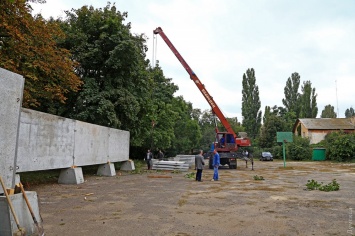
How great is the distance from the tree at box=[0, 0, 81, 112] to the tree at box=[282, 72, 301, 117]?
6556cm

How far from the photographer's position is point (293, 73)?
246 ft

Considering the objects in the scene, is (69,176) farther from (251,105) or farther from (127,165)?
(251,105)

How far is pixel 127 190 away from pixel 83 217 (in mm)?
5007

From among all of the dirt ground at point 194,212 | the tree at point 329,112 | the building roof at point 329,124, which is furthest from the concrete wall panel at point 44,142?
the tree at point 329,112

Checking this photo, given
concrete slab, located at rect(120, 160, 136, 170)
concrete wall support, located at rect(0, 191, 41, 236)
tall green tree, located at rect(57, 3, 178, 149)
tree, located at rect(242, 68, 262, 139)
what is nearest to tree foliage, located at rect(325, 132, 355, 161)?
tree, located at rect(242, 68, 262, 139)

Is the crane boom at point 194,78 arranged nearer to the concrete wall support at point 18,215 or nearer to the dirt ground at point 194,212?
the dirt ground at point 194,212

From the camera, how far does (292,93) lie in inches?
2916

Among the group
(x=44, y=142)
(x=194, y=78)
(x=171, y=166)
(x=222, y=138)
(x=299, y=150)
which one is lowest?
(x=171, y=166)

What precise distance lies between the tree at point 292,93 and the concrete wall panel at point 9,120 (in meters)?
73.3

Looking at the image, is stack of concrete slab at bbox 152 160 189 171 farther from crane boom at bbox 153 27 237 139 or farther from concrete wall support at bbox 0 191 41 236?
concrete wall support at bbox 0 191 41 236

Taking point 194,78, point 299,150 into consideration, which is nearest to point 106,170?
point 194,78

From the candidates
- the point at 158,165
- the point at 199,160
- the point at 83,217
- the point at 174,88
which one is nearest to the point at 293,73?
the point at 174,88

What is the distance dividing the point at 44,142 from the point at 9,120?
7168 millimetres

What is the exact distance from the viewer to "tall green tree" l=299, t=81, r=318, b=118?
69.8 m
